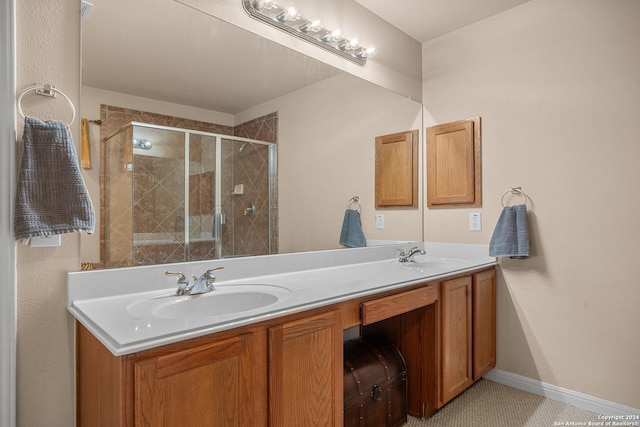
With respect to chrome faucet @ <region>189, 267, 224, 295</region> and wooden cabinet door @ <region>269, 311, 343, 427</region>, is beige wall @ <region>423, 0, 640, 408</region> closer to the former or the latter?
wooden cabinet door @ <region>269, 311, 343, 427</region>

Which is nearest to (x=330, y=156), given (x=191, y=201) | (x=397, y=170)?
(x=397, y=170)

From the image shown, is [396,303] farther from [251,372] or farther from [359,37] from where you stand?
[359,37]

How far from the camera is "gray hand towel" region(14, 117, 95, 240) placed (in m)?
1.11

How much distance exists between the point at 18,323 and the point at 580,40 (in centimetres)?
289

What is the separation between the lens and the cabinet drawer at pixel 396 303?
1490 millimetres

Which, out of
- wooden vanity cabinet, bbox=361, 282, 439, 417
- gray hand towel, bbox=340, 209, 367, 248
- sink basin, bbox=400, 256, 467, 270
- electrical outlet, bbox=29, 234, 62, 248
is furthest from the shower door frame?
sink basin, bbox=400, 256, 467, 270

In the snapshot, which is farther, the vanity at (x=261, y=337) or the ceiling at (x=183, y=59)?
the ceiling at (x=183, y=59)

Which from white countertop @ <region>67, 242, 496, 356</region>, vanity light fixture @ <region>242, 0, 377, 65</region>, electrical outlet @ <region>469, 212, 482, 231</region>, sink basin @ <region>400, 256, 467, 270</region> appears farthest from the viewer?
electrical outlet @ <region>469, 212, 482, 231</region>

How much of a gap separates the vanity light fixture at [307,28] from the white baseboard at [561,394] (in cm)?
220

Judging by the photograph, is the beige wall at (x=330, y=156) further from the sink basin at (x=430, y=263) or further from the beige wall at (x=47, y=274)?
the beige wall at (x=47, y=274)

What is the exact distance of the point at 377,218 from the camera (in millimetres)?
2438

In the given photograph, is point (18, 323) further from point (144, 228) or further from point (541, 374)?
point (541, 374)

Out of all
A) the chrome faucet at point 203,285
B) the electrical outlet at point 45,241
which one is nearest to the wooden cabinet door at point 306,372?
the chrome faucet at point 203,285

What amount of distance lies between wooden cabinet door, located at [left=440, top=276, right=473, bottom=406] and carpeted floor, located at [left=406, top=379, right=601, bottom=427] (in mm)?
111
